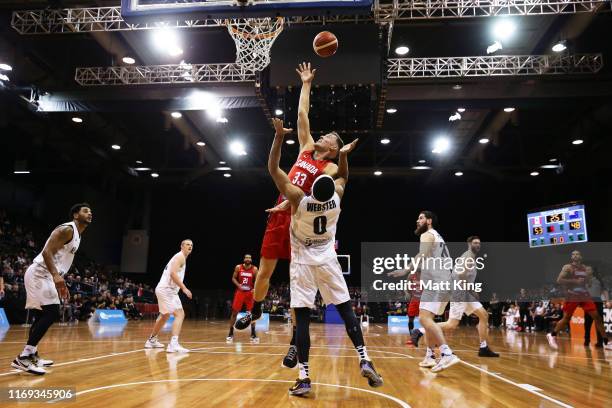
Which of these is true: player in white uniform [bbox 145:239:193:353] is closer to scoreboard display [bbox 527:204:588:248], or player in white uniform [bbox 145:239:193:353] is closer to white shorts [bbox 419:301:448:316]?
white shorts [bbox 419:301:448:316]

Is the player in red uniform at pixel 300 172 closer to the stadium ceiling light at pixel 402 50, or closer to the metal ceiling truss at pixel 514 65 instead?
the metal ceiling truss at pixel 514 65

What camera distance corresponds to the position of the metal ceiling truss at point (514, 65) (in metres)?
13.1

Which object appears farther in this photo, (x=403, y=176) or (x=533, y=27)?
(x=403, y=176)

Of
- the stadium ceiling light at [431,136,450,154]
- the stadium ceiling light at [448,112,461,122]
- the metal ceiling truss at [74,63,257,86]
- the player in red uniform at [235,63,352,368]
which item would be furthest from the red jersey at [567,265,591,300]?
the stadium ceiling light at [431,136,450,154]

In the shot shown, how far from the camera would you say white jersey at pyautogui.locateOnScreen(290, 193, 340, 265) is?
13.2ft

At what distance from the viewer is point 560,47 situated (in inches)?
523

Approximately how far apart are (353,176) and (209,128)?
335 inches

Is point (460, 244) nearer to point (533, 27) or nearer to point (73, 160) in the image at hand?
point (533, 27)

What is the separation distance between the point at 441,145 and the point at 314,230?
58.8 ft

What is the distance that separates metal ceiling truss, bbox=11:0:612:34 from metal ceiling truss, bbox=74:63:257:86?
162cm

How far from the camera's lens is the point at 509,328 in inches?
784

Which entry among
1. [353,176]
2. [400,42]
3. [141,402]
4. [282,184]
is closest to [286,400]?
[141,402]

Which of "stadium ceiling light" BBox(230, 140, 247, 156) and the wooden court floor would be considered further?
"stadium ceiling light" BBox(230, 140, 247, 156)

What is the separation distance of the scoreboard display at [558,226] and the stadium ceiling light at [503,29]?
Answer: 766cm
